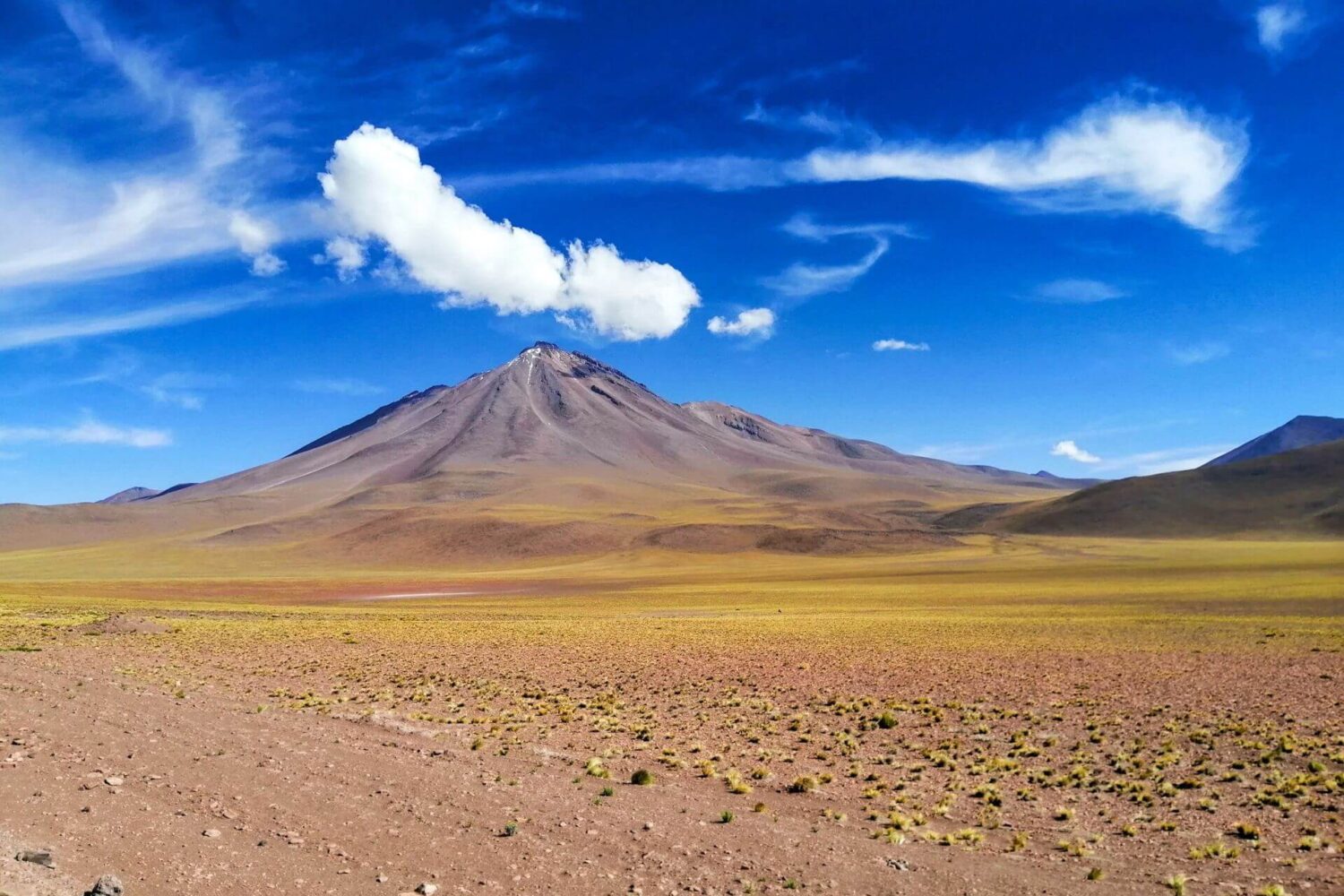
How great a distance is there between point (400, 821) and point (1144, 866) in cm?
858

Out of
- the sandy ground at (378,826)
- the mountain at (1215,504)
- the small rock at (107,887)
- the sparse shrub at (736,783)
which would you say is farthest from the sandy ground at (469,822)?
the mountain at (1215,504)

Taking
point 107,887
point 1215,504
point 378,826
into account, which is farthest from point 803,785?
point 1215,504

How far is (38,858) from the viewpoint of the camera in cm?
883

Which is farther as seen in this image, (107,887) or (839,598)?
(839,598)

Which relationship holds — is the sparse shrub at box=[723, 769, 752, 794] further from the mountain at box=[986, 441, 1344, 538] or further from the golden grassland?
the mountain at box=[986, 441, 1344, 538]

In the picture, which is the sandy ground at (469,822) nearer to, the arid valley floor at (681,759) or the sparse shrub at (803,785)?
the arid valley floor at (681,759)

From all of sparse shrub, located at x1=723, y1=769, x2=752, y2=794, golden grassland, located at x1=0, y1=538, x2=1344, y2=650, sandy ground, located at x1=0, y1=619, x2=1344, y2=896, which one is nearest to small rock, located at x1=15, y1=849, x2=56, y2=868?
sandy ground, located at x1=0, y1=619, x2=1344, y2=896

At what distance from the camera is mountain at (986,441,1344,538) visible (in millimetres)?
141875

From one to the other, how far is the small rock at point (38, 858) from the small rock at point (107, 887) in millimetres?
1050

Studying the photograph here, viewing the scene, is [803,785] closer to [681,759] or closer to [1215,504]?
[681,759]

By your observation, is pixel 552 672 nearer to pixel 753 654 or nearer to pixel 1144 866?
pixel 753 654

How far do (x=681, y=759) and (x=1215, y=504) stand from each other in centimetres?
16777

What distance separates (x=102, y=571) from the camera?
11981 cm

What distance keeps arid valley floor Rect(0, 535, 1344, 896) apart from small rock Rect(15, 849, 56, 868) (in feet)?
0.39
